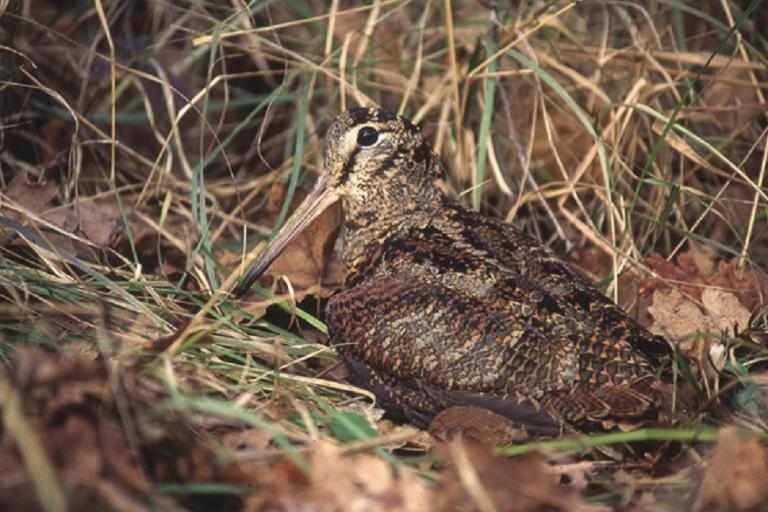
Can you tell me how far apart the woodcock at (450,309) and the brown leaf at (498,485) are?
715mm

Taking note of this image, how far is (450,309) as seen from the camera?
3.27 m

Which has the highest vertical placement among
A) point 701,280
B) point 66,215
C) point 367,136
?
point 367,136

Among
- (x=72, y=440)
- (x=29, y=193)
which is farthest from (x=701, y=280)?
(x=29, y=193)

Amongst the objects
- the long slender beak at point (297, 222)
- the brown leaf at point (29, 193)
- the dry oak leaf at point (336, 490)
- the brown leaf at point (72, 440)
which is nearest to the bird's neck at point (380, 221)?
the long slender beak at point (297, 222)

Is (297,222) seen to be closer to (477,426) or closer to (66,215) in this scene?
(66,215)

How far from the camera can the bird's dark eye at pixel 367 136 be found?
12.4 feet

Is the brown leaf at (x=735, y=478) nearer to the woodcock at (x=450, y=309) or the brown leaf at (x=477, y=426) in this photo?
the woodcock at (x=450, y=309)

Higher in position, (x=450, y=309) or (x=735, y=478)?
(x=450, y=309)

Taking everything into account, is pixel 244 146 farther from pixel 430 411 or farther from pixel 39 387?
pixel 39 387

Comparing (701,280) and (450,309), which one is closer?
(450,309)

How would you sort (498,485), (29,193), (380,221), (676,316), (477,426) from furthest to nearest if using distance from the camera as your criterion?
(29,193), (380,221), (676,316), (477,426), (498,485)

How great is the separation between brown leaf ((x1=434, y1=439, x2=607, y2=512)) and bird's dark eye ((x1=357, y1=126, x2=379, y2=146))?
5.44 feet

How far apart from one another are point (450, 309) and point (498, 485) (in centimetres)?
99

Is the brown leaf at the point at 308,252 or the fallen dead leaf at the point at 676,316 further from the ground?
the brown leaf at the point at 308,252
